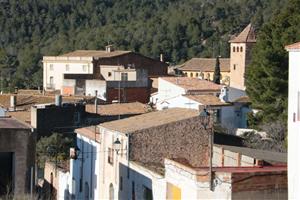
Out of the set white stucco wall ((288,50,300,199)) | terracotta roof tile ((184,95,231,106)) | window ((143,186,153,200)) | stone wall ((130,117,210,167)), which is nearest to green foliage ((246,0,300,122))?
terracotta roof tile ((184,95,231,106))

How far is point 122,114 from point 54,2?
272 ft

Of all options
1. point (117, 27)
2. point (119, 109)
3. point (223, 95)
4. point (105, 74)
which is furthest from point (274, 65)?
point (117, 27)

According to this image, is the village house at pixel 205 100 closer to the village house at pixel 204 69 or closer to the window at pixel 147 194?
the window at pixel 147 194

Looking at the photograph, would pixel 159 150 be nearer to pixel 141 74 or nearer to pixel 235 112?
pixel 235 112

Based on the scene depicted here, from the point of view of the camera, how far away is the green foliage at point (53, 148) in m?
31.5

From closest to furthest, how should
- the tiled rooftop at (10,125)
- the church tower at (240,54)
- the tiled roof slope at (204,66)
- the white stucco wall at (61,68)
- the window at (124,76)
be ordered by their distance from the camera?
the tiled rooftop at (10,125) → the window at (124,76) → the church tower at (240,54) → the white stucco wall at (61,68) → the tiled roof slope at (204,66)

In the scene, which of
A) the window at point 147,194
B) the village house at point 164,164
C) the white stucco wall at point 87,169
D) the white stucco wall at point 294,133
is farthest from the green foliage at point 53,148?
the white stucco wall at point 294,133

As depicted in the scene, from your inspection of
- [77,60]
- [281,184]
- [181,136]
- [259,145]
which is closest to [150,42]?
[77,60]

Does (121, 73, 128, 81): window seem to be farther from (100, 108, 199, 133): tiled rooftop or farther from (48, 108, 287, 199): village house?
(100, 108, 199, 133): tiled rooftop

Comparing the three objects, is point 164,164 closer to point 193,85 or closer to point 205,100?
point 205,100

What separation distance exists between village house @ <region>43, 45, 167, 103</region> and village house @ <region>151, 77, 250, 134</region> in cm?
379

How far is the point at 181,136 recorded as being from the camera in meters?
23.4

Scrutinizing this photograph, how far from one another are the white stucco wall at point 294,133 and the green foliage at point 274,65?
16317mm

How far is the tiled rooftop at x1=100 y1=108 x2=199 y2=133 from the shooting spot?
2364 cm
